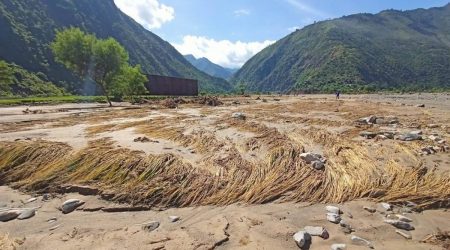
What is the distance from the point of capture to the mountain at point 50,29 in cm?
9162

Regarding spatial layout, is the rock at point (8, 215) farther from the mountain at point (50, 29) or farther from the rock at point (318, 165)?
the mountain at point (50, 29)

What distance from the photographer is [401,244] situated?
482cm

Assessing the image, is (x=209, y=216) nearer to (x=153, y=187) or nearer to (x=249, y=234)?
(x=249, y=234)

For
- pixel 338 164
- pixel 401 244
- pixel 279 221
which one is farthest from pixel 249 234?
pixel 338 164

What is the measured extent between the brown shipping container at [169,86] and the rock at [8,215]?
67.4 meters

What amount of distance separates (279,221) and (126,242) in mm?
2487

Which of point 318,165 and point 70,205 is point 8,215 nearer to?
point 70,205

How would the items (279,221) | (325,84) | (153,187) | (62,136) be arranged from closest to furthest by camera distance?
(279,221), (153,187), (62,136), (325,84)

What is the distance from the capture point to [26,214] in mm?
5844

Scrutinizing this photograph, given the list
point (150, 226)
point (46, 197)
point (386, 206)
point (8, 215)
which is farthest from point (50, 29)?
point (386, 206)

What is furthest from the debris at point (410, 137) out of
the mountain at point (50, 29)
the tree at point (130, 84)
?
the mountain at point (50, 29)

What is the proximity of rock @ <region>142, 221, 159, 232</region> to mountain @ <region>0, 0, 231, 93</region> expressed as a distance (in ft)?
286

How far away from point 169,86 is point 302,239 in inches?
3018

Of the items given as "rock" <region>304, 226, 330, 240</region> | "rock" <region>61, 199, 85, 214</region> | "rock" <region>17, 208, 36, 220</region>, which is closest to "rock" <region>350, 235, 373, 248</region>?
"rock" <region>304, 226, 330, 240</region>
